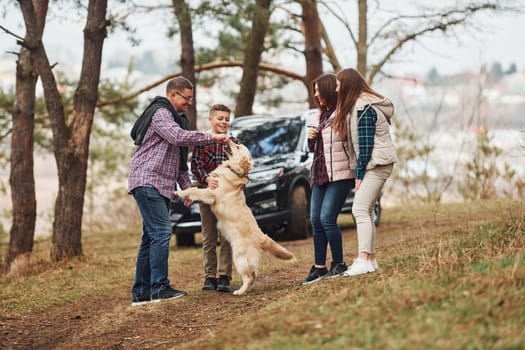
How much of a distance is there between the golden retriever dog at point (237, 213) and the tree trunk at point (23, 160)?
6.66m

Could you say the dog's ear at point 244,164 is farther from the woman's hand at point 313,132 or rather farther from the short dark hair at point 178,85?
the short dark hair at point 178,85

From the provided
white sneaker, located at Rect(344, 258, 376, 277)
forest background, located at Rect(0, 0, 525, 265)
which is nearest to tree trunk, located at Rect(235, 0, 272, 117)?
forest background, located at Rect(0, 0, 525, 265)

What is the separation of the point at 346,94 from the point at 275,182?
4.93 m

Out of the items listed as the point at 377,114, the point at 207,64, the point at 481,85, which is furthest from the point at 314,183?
the point at 481,85

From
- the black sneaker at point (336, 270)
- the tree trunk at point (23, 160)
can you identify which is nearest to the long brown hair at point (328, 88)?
the black sneaker at point (336, 270)

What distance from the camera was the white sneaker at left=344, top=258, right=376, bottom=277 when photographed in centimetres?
667

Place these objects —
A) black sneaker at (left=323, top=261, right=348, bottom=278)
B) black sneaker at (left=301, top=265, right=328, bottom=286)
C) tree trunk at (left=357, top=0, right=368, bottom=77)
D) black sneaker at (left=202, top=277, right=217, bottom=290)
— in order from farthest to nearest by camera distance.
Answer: tree trunk at (left=357, top=0, right=368, bottom=77)
black sneaker at (left=202, top=277, right=217, bottom=290)
black sneaker at (left=301, top=265, right=328, bottom=286)
black sneaker at (left=323, top=261, right=348, bottom=278)

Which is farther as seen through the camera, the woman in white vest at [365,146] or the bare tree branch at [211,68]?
the bare tree branch at [211,68]

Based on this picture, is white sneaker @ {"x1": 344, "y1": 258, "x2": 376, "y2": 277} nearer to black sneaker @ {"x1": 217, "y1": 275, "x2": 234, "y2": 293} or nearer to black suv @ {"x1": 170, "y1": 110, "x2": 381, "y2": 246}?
black sneaker @ {"x1": 217, "y1": 275, "x2": 234, "y2": 293}

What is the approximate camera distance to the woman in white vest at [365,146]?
21.7 ft

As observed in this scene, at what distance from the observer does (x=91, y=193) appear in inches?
857

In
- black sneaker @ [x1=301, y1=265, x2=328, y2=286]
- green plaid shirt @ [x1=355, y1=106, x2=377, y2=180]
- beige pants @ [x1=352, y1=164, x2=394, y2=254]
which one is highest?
green plaid shirt @ [x1=355, y1=106, x2=377, y2=180]

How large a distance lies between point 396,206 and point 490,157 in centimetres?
266

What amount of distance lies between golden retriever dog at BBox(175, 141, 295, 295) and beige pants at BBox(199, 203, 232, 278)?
1.62 ft
